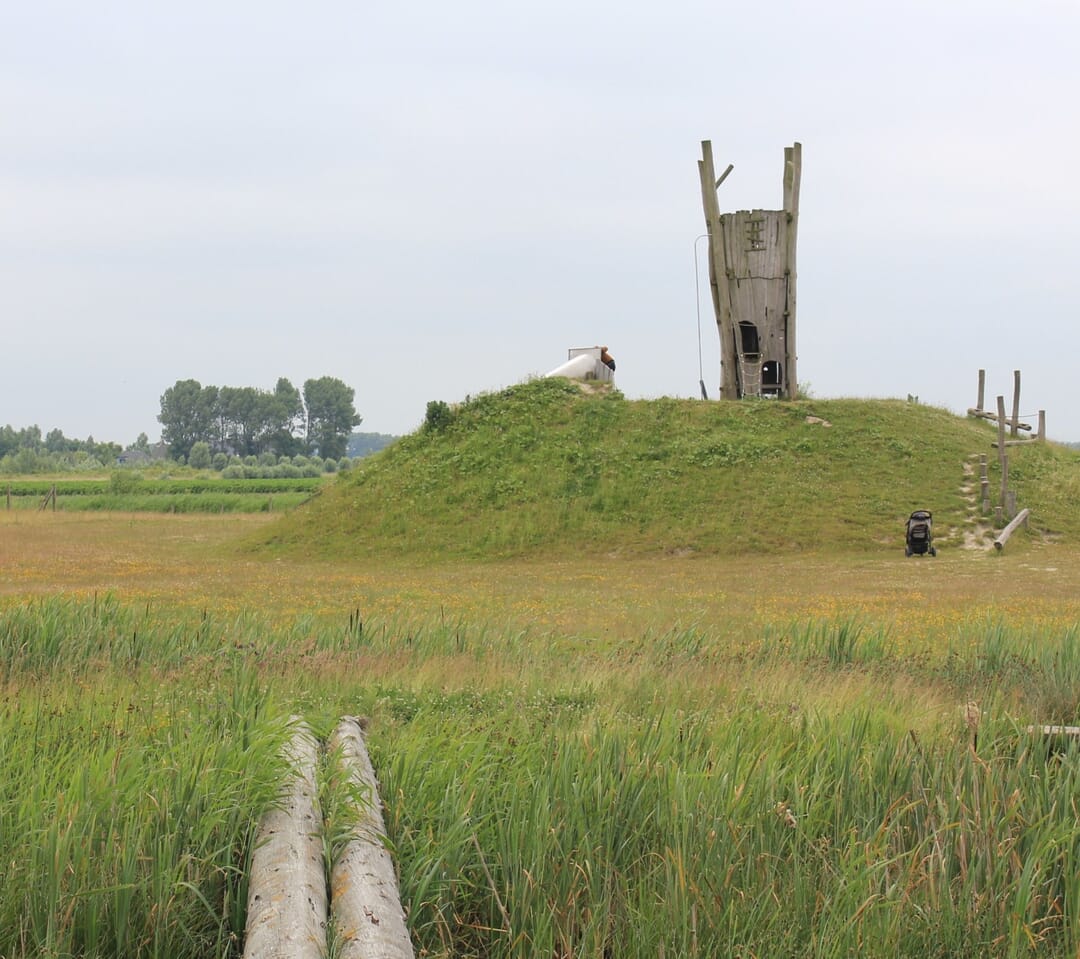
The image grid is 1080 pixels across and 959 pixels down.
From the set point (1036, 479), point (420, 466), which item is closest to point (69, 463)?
point (420, 466)

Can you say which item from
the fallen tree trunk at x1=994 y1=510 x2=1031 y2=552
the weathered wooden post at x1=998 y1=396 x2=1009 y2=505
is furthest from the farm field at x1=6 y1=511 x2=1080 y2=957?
the weathered wooden post at x1=998 y1=396 x2=1009 y2=505

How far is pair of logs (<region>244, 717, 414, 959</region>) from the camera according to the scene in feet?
13.9

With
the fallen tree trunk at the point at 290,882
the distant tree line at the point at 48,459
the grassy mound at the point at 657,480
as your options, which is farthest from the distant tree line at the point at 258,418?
the fallen tree trunk at the point at 290,882

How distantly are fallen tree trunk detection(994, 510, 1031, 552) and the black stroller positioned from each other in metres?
1.73

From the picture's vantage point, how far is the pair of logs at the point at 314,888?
4.24 meters

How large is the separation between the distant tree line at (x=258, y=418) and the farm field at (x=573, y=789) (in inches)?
6128

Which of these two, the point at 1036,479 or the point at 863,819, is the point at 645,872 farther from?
the point at 1036,479

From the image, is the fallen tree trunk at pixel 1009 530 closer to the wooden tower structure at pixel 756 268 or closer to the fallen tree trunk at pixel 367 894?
→ the wooden tower structure at pixel 756 268

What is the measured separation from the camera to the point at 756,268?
120 ft

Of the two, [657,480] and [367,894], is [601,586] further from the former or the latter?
[367,894]

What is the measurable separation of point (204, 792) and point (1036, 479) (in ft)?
106

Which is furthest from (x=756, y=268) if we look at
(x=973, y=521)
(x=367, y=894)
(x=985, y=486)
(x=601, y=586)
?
(x=367, y=894)

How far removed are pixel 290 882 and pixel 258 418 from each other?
16416 centimetres

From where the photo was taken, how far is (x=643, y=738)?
6359 mm
